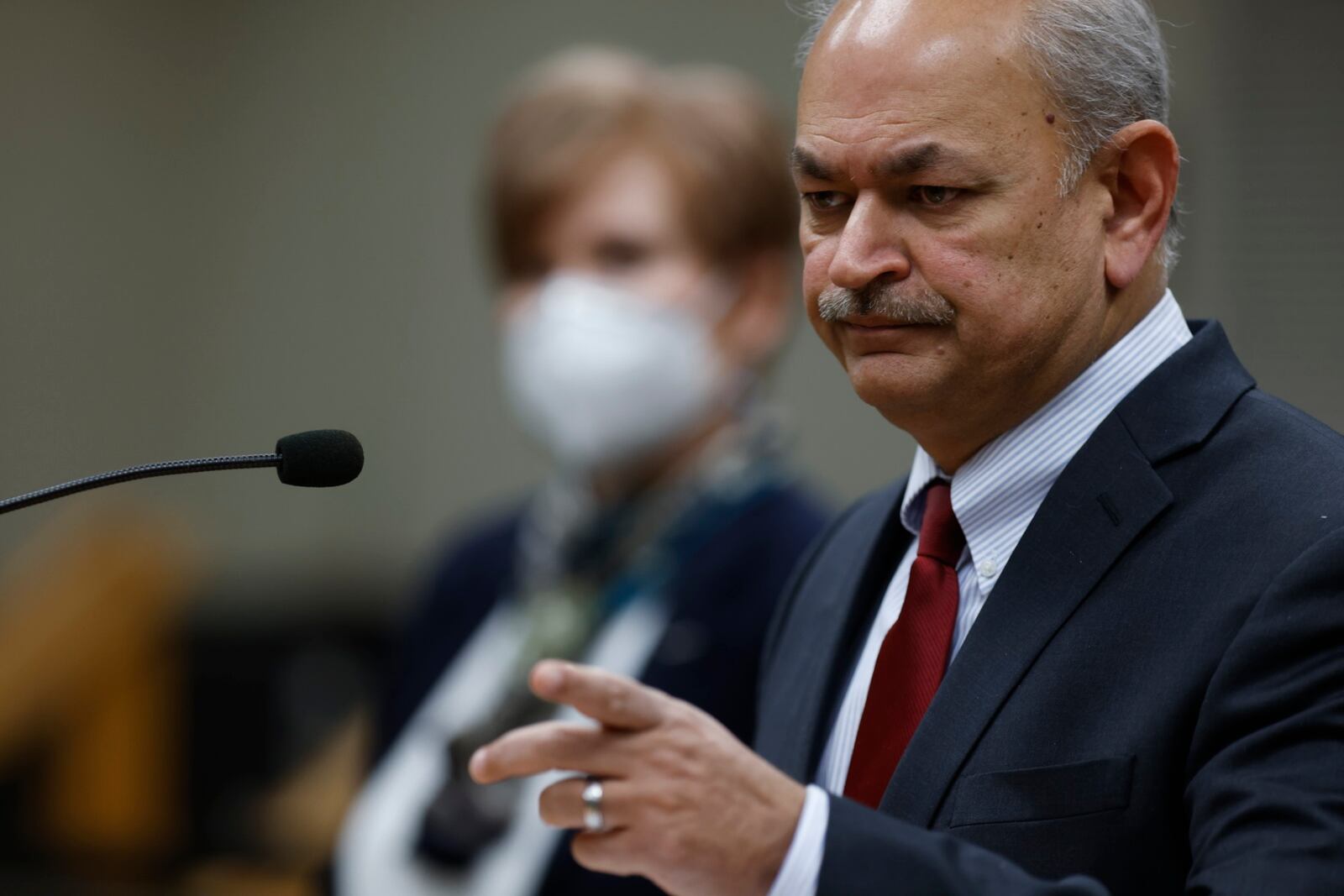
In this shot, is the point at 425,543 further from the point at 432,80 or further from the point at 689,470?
the point at 689,470

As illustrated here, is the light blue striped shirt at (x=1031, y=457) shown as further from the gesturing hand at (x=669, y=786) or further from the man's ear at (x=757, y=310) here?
the man's ear at (x=757, y=310)

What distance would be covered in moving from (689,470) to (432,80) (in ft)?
13.4

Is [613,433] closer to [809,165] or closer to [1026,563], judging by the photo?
[809,165]

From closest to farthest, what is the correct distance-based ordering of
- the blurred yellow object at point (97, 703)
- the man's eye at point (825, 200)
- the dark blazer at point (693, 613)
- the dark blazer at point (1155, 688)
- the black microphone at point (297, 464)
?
1. the dark blazer at point (1155, 688)
2. the black microphone at point (297, 464)
3. the man's eye at point (825, 200)
4. the dark blazer at point (693, 613)
5. the blurred yellow object at point (97, 703)

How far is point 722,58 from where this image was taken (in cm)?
631

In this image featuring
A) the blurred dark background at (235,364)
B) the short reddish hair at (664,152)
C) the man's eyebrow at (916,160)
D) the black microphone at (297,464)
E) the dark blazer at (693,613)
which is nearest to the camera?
the black microphone at (297,464)

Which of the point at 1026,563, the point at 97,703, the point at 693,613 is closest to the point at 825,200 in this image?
the point at 1026,563

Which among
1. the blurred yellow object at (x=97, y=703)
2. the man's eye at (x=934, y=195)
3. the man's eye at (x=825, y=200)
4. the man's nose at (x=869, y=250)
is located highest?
the man's eye at (x=934, y=195)

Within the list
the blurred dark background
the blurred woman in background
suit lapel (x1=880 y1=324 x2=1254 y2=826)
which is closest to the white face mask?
the blurred woman in background

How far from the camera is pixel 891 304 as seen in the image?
1.57 m

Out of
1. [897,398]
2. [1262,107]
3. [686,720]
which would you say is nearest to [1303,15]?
[1262,107]

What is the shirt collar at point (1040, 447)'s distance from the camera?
1.60m

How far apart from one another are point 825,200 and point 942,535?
14.2 inches

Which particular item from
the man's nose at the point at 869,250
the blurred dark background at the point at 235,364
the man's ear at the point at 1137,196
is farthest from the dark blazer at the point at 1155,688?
the blurred dark background at the point at 235,364
